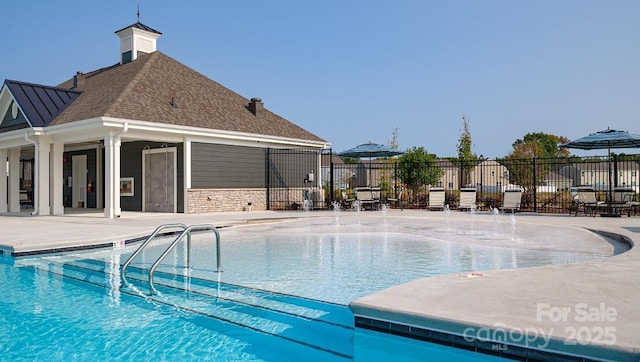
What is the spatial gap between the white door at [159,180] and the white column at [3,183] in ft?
20.5

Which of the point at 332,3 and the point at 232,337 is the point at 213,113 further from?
the point at 232,337

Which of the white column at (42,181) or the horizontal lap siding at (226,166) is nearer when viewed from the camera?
the white column at (42,181)

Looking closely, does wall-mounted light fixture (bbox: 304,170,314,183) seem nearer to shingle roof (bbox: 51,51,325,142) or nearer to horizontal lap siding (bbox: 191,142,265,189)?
shingle roof (bbox: 51,51,325,142)

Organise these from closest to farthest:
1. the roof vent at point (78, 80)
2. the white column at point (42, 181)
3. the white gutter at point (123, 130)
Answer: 1. the white gutter at point (123, 130)
2. the white column at point (42, 181)
3. the roof vent at point (78, 80)

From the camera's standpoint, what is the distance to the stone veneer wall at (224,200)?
1789 centimetres

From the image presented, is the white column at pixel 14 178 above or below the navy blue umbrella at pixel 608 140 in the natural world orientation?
below

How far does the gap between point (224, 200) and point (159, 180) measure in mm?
2662

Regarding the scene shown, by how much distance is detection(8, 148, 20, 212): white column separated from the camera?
66.6ft

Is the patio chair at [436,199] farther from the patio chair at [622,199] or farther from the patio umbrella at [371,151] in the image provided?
the patio chair at [622,199]

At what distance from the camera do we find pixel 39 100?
18984mm

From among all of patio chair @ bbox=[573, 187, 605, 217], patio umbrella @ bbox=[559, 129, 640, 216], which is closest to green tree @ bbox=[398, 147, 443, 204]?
patio umbrella @ bbox=[559, 129, 640, 216]

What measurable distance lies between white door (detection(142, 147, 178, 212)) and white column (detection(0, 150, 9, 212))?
6235 mm

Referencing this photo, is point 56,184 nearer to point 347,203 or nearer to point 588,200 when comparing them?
point 347,203

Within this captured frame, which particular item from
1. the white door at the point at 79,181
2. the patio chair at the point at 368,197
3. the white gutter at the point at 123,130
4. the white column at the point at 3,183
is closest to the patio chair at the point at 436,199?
the patio chair at the point at 368,197
